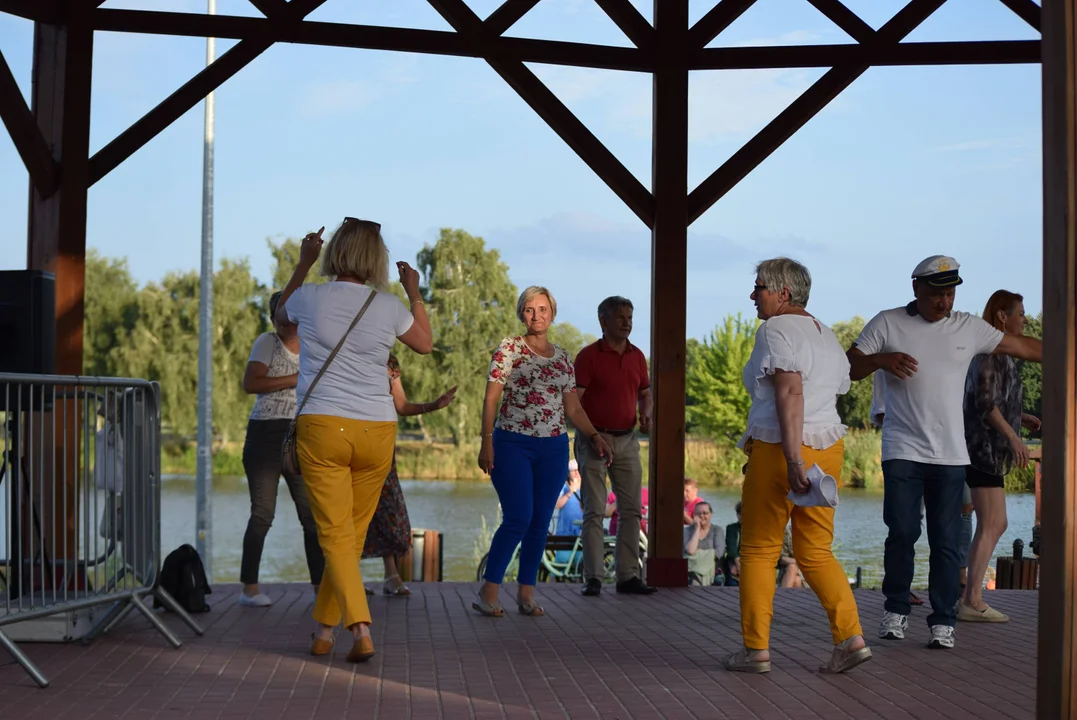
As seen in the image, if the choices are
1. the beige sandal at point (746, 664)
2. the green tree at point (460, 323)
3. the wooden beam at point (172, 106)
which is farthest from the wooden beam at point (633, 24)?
the green tree at point (460, 323)

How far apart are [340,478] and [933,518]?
7.90 feet

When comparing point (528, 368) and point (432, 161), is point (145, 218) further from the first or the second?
point (528, 368)

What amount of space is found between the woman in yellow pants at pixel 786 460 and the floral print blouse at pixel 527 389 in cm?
148

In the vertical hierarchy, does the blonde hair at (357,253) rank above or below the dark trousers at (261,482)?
above

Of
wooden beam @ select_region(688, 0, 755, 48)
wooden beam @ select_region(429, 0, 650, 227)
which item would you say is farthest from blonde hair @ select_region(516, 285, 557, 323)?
wooden beam @ select_region(688, 0, 755, 48)

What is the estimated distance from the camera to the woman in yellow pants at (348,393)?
4.63 m

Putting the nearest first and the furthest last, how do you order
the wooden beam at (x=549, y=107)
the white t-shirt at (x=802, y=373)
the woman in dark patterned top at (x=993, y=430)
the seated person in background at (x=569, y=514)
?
1. the white t-shirt at (x=802, y=373)
2. the woman in dark patterned top at (x=993, y=430)
3. the wooden beam at (x=549, y=107)
4. the seated person in background at (x=569, y=514)

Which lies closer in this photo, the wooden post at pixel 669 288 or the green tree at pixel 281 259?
the wooden post at pixel 669 288

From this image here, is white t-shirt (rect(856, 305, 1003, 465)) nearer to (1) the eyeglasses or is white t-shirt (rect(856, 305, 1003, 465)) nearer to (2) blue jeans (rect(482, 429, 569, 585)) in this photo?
(2) blue jeans (rect(482, 429, 569, 585))

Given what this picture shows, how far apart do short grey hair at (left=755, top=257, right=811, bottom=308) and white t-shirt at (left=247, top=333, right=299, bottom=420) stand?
2.49m

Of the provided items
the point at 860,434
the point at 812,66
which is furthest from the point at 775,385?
the point at 860,434

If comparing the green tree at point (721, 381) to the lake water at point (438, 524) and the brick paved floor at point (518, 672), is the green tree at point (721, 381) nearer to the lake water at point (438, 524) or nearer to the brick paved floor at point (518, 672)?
the lake water at point (438, 524)

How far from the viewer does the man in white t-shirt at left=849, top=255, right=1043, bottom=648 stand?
5.14 meters

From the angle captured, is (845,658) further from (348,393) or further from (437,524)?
(437,524)
